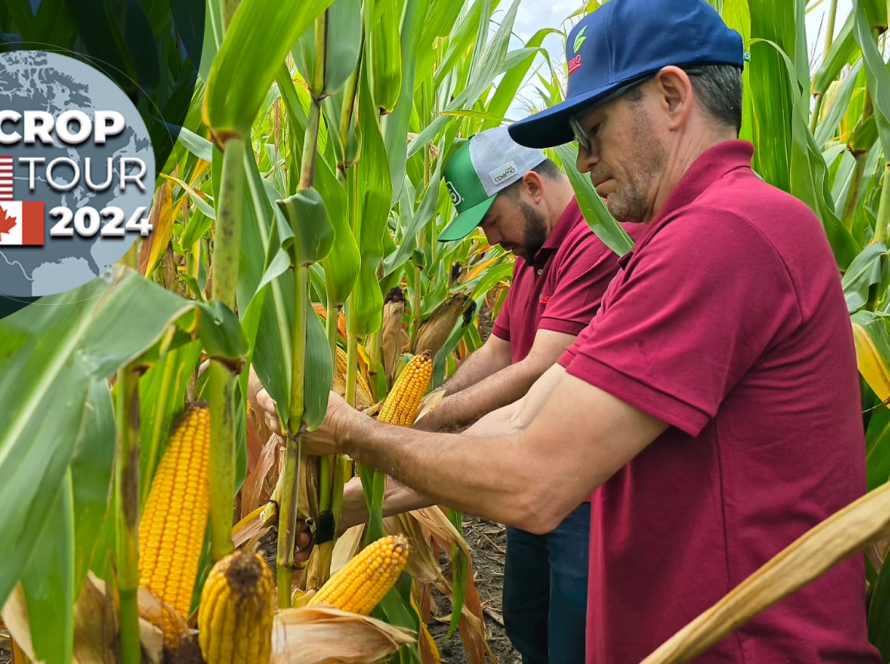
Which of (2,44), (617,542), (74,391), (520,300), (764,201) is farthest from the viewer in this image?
(520,300)

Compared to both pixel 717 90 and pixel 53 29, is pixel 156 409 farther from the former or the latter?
pixel 717 90

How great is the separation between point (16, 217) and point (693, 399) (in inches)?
30.3

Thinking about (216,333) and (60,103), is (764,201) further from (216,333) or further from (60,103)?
(60,103)

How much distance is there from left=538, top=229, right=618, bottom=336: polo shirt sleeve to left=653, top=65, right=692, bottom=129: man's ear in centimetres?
78

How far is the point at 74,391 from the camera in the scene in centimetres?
50

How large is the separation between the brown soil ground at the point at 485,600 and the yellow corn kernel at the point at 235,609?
172cm

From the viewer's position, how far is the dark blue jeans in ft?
6.21

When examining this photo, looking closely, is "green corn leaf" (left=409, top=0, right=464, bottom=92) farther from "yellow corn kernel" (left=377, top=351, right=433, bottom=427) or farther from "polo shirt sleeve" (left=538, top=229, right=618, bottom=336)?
"polo shirt sleeve" (left=538, top=229, right=618, bottom=336)

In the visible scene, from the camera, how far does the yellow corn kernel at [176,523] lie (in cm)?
70

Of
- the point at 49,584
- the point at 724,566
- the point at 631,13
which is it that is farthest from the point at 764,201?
the point at 49,584

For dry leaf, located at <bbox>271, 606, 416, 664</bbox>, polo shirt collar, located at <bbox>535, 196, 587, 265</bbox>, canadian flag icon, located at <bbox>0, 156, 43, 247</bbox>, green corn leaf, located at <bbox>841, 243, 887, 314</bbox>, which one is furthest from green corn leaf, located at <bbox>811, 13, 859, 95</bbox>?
canadian flag icon, located at <bbox>0, 156, 43, 247</bbox>

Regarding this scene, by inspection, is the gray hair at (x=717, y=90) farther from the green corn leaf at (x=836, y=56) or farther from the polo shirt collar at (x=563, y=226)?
the polo shirt collar at (x=563, y=226)

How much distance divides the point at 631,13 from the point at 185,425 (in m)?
0.91
